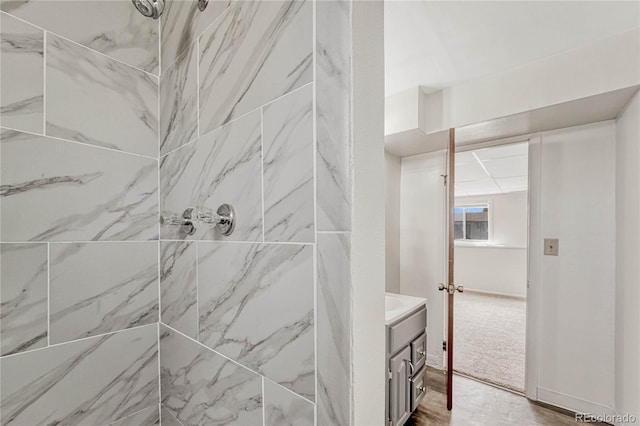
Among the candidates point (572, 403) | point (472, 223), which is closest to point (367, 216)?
point (572, 403)

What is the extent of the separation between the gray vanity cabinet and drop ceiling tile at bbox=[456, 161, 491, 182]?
2517 mm

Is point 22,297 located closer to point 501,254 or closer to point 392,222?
point 392,222

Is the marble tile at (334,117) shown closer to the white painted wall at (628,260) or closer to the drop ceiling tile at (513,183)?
the white painted wall at (628,260)

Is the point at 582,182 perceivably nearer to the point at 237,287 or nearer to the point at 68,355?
the point at 237,287

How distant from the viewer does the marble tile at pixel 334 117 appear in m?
0.53

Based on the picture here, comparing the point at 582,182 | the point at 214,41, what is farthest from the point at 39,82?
the point at 582,182

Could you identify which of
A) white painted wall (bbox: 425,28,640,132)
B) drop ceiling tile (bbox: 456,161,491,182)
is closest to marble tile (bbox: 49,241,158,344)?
white painted wall (bbox: 425,28,640,132)

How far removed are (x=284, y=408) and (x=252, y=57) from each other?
0.79 metres

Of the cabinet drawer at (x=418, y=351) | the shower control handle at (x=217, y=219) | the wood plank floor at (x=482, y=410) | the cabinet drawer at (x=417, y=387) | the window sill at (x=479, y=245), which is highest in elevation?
the shower control handle at (x=217, y=219)

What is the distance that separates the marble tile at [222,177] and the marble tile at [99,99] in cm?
15

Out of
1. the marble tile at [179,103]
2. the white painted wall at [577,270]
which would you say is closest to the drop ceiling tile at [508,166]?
the white painted wall at [577,270]

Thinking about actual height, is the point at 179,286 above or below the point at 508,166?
below

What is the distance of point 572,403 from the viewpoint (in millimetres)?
2055

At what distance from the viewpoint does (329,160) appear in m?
0.54
